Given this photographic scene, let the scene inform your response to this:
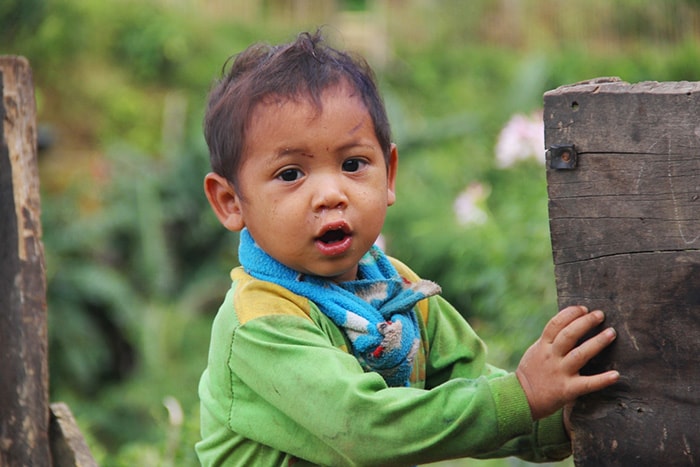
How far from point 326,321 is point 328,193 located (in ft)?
0.79

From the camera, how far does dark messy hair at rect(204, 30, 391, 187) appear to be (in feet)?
6.46

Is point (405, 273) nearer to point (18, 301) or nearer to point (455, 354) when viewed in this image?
point (455, 354)

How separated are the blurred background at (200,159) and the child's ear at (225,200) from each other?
1.86ft

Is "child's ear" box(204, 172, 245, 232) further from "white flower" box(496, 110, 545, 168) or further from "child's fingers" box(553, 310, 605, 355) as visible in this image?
"white flower" box(496, 110, 545, 168)

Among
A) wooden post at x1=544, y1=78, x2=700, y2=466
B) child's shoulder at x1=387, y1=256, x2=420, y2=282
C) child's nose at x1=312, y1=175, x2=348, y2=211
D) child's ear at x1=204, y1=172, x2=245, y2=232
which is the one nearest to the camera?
wooden post at x1=544, y1=78, x2=700, y2=466

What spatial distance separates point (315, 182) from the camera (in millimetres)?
1936

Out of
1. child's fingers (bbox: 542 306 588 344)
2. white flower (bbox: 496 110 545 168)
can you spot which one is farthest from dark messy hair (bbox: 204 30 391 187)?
white flower (bbox: 496 110 545 168)

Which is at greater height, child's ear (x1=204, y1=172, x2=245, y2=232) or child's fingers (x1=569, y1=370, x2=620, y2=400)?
child's ear (x1=204, y1=172, x2=245, y2=232)

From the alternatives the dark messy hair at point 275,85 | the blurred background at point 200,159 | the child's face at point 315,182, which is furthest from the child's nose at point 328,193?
the blurred background at point 200,159

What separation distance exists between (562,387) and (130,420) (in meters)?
5.28

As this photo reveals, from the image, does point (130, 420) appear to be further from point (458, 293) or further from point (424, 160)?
point (424, 160)

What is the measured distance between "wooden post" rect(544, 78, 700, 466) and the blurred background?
111 cm

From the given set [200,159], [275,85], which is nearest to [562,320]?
[275,85]

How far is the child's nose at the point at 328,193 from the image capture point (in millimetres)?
1916
